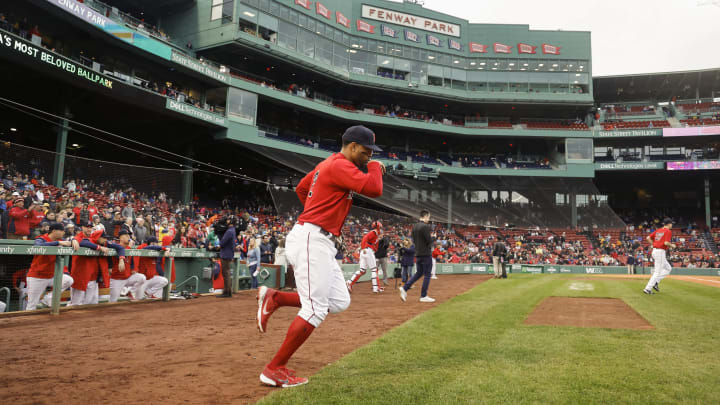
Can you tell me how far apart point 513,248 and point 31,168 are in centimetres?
3138

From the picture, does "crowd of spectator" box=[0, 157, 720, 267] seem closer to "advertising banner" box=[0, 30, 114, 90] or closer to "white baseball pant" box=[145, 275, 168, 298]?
"white baseball pant" box=[145, 275, 168, 298]

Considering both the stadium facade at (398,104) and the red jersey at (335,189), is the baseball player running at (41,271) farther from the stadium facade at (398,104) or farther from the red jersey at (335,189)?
the stadium facade at (398,104)

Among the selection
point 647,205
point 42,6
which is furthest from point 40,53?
point 647,205

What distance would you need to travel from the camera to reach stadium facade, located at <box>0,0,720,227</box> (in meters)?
25.4

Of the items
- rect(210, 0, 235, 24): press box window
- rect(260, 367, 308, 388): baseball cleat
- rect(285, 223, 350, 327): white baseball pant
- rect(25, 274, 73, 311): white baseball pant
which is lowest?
rect(260, 367, 308, 388): baseball cleat

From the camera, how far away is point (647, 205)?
1789 inches

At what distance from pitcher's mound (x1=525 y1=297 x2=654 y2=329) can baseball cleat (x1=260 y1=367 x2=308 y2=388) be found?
4.65 meters

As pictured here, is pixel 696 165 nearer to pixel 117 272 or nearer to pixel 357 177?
pixel 117 272

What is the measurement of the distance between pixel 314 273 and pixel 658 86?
52.8m

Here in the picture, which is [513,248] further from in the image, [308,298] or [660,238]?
[308,298]

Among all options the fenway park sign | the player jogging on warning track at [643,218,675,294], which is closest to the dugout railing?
the player jogging on warning track at [643,218,675,294]

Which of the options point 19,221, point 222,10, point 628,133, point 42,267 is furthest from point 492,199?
point 42,267

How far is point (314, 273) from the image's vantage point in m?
3.92

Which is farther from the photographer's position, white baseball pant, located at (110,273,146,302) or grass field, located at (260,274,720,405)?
white baseball pant, located at (110,273,146,302)
